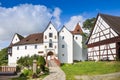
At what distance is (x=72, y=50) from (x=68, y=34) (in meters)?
4.65

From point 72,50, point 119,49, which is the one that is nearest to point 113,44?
point 119,49

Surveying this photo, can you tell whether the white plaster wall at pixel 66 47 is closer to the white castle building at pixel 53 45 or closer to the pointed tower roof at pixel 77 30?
the white castle building at pixel 53 45

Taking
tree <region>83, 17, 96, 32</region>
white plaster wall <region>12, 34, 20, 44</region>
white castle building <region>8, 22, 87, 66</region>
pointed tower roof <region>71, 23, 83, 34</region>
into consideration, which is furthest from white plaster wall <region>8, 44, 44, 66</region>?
tree <region>83, 17, 96, 32</region>

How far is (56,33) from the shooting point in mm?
59281

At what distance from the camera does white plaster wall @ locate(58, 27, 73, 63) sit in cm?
6031

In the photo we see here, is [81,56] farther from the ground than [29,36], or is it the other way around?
[29,36]

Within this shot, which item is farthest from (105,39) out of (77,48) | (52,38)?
(77,48)

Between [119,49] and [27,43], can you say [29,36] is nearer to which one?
[27,43]

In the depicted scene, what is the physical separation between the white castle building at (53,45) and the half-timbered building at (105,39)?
14197mm

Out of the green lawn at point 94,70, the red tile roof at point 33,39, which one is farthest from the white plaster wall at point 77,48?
the green lawn at point 94,70

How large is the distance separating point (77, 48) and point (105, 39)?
2465cm

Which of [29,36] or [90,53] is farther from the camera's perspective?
[29,36]

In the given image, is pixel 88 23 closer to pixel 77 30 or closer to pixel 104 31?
pixel 77 30

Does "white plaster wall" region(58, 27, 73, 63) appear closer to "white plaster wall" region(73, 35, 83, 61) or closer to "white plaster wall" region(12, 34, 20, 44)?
"white plaster wall" region(73, 35, 83, 61)
